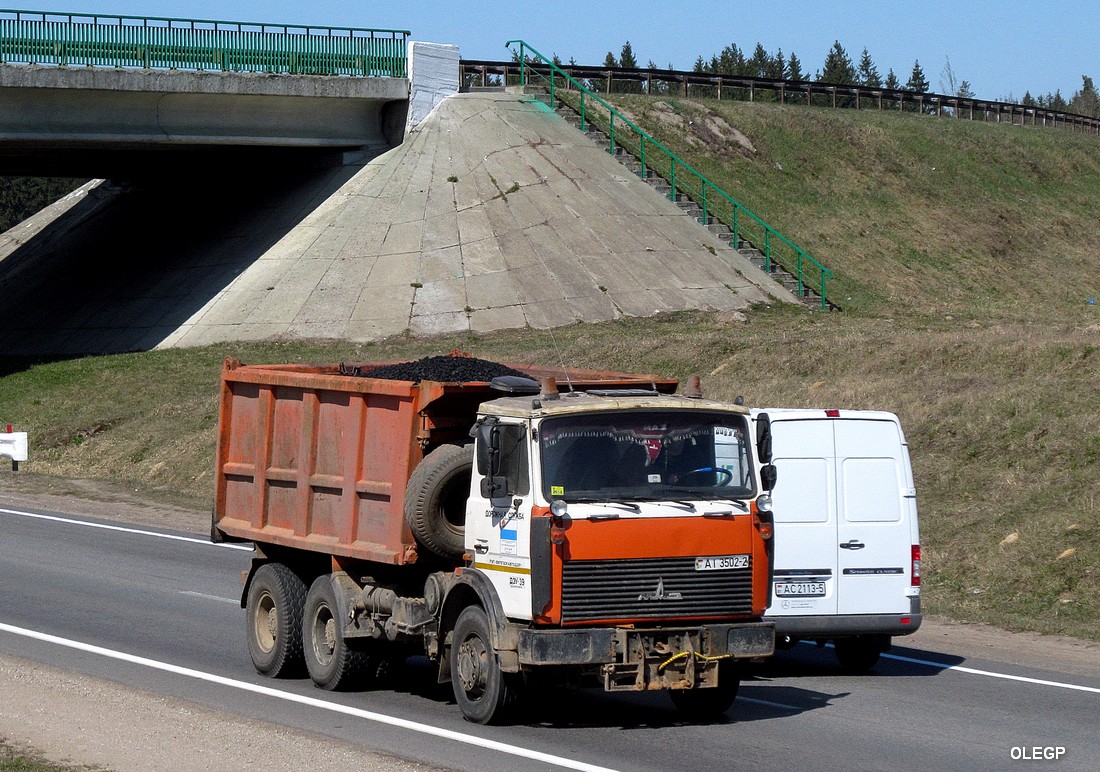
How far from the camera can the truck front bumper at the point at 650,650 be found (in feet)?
30.9

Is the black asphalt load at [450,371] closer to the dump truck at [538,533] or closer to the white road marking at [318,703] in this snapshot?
the dump truck at [538,533]

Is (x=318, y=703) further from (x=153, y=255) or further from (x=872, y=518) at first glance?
(x=153, y=255)

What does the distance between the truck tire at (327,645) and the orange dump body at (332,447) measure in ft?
1.33

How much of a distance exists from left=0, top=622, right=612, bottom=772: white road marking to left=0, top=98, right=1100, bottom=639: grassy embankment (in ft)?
26.1

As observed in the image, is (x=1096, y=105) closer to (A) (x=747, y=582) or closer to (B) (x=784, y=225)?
(B) (x=784, y=225)

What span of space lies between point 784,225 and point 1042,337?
68.2ft

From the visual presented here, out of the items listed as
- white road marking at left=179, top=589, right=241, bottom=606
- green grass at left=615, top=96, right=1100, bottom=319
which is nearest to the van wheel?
white road marking at left=179, top=589, right=241, bottom=606

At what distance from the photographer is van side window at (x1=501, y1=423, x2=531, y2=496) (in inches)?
388

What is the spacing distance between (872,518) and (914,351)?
45.6 ft

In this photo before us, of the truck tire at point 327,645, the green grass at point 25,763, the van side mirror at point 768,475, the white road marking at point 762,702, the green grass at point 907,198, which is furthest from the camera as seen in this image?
the green grass at point 907,198

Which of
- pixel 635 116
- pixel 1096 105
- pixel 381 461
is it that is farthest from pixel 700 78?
pixel 1096 105

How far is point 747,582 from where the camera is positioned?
9977 mm

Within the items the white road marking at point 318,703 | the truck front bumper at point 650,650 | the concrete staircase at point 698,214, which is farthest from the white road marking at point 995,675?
the concrete staircase at point 698,214

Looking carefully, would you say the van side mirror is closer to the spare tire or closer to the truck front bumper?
the truck front bumper
